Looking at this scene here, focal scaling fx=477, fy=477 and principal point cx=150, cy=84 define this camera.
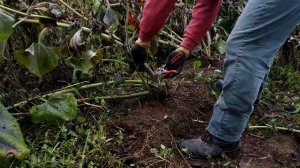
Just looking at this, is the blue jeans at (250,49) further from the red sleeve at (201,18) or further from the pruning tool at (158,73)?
the pruning tool at (158,73)

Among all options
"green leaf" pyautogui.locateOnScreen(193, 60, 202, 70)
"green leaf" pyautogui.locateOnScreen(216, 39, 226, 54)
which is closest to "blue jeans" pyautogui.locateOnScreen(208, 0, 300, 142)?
"green leaf" pyautogui.locateOnScreen(193, 60, 202, 70)

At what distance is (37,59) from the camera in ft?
6.80

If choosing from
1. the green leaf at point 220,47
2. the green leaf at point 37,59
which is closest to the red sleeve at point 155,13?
the green leaf at point 37,59

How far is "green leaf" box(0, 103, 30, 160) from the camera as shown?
5.59ft

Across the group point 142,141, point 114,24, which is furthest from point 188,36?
point 142,141

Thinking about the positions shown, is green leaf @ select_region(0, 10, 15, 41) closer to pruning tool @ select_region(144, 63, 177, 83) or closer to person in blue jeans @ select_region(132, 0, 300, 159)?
pruning tool @ select_region(144, 63, 177, 83)

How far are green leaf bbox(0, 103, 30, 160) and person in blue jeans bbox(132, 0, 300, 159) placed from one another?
0.79 meters

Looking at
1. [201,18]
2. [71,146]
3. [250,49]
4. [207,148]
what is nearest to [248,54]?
[250,49]

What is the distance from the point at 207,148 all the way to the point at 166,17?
59 centimetres

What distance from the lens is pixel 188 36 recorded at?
214 centimetres

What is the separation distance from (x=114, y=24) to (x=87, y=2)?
0.63 meters

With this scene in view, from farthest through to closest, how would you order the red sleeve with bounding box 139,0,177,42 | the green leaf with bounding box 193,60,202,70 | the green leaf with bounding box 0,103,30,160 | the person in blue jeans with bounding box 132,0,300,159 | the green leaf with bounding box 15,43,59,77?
the green leaf with bounding box 193,60,202,70
the green leaf with bounding box 15,43,59,77
the red sleeve with bounding box 139,0,177,42
the person in blue jeans with bounding box 132,0,300,159
the green leaf with bounding box 0,103,30,160

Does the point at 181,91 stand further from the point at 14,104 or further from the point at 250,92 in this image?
the point at 14,104

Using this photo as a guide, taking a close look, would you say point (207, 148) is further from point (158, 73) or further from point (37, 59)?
point (37, 59)
